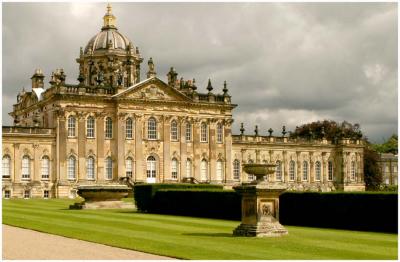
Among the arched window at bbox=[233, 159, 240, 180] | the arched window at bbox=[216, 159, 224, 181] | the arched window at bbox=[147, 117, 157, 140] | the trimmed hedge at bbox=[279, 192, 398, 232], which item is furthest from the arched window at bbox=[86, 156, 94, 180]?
the trimmed hedge at bbox=[279, 192, 398, 232]

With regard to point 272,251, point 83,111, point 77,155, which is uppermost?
point 83,111

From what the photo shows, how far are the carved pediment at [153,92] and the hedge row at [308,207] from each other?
26.5m

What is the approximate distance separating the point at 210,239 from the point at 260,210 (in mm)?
1949

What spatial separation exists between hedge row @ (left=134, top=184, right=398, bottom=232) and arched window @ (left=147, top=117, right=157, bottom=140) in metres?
26.9

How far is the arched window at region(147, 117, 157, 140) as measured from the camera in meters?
61.5

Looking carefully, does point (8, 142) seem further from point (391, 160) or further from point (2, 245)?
point (391, 160)

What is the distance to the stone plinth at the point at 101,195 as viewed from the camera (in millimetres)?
35906

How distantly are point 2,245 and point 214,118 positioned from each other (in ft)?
159

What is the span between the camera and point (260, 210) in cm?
2055

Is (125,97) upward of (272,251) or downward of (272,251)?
upward

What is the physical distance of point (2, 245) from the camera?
55.7ft

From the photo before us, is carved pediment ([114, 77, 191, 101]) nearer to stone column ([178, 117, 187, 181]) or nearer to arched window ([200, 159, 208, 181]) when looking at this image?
stone column ([178, 117, 187, 181])

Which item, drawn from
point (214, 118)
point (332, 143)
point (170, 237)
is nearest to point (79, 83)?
point (214, 118)

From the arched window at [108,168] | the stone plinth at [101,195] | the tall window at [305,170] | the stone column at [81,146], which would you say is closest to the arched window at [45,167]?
the stone column at [81,146]
